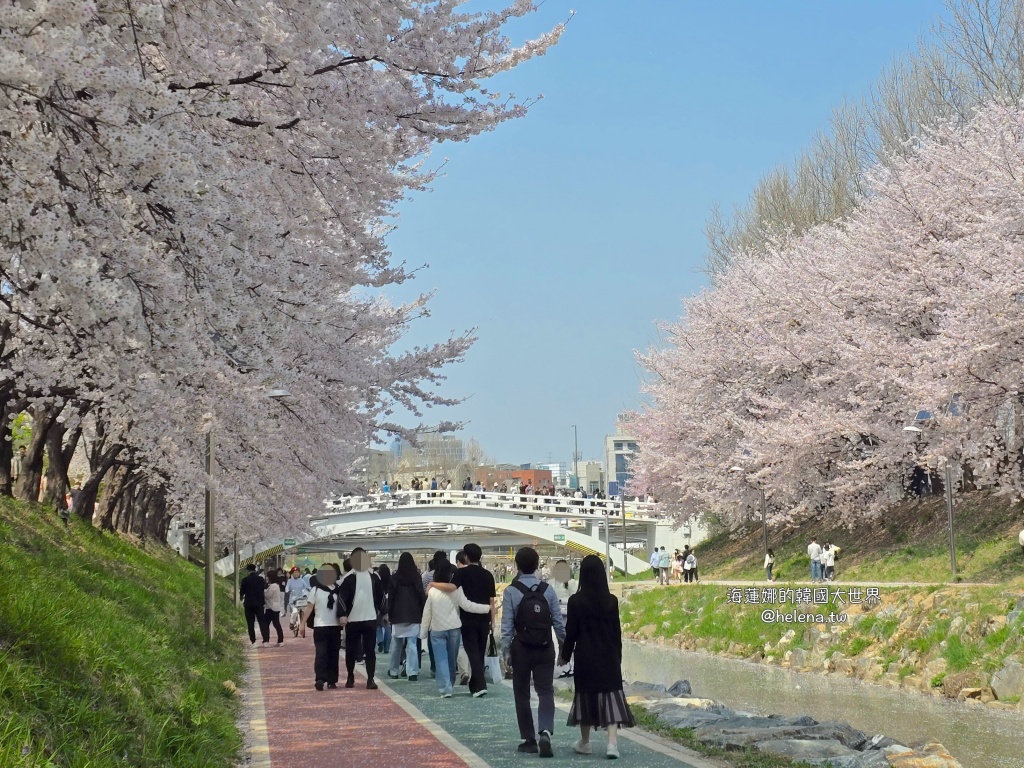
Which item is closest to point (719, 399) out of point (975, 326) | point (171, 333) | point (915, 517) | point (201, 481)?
point (915, 517)

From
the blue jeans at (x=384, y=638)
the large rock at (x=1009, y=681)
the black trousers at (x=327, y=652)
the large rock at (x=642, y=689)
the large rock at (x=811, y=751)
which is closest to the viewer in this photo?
the large rock at (x=811, y=751)

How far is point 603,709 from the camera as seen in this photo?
8.52 metres

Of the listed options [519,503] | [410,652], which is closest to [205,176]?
[410,652]

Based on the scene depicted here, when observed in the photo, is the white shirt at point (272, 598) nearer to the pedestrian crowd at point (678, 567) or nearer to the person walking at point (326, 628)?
the person walking at point (326, 628)

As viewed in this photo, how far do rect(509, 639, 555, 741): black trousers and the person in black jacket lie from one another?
14.6 meters

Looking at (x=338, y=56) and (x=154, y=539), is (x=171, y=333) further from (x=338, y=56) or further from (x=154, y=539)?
(x=154, y=539)

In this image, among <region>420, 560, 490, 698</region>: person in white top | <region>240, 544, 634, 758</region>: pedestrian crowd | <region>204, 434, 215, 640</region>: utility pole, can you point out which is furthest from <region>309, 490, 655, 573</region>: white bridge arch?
<region>420, 560, 490, 698</region>: person in white top

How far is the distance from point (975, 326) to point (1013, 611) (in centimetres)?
581

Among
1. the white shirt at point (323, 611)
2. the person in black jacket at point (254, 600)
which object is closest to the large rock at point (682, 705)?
the white shirt at point (323, 611)

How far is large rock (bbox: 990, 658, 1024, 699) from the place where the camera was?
17344 mm

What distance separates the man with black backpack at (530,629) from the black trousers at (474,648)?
3.45 m

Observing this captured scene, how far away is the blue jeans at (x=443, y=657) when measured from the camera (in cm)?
1285

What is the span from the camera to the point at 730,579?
39500 millimetres

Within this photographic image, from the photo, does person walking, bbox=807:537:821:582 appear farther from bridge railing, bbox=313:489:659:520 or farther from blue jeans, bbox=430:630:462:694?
bridge railing, bbox=313:489:659:520
